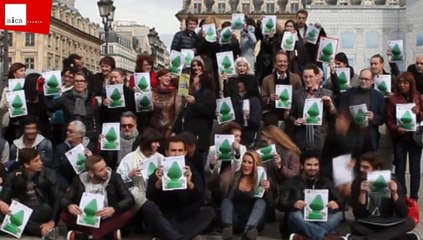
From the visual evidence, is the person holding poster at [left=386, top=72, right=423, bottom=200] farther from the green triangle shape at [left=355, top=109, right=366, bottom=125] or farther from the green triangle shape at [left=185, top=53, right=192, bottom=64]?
the green triangle shape at [left=185, top=53, right=192, bottom=64]

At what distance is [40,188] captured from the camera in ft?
27.2

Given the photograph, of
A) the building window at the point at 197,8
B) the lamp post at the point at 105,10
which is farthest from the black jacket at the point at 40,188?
the building window at the point at 197,8

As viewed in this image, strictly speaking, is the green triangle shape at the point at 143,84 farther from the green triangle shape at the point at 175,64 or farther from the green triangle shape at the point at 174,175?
the green triangle shape at the point at 174,175

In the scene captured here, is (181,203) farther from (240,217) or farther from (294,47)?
(294,47)

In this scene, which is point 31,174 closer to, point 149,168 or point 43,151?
point 43,151

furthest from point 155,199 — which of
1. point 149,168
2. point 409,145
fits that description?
point 409,145

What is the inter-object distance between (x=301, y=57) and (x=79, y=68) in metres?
3.43

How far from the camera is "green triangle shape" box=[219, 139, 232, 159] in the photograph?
8422 mm

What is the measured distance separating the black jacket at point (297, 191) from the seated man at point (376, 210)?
238 millimetres

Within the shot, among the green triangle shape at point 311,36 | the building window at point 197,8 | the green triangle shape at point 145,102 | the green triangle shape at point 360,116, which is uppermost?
the building window at point 197,8

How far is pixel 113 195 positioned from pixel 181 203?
74 centimetres

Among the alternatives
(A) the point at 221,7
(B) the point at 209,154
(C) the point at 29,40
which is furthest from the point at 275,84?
(A) the point at 221,7

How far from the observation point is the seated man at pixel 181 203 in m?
7.77

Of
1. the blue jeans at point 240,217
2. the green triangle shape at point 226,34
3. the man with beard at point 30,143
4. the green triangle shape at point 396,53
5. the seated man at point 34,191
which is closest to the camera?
the blue jeans at point 240,217
